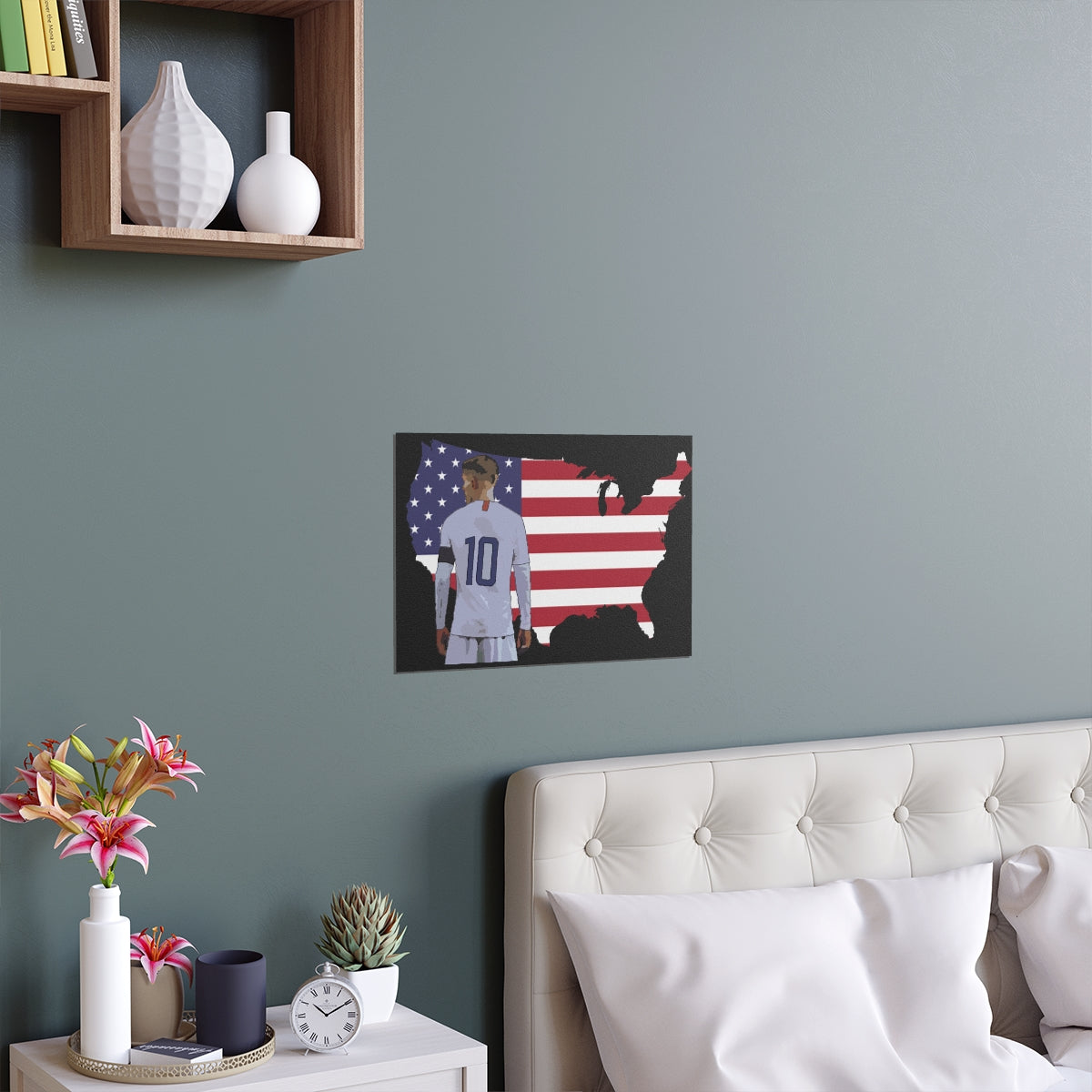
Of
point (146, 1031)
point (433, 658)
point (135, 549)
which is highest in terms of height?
point (135, 549)

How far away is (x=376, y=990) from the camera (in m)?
2.01

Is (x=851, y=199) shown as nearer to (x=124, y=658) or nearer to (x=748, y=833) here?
(x=748, y=833)

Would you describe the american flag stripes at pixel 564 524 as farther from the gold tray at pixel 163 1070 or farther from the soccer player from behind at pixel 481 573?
the gold tray at pixel 163 1070

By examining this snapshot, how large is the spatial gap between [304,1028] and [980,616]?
4.75 ft

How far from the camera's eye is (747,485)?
2471 millimetres

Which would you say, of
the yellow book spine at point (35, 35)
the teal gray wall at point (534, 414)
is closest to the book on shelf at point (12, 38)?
the yellow book spine at point (35, 35)

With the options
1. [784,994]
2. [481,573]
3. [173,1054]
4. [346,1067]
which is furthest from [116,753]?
[784,994]

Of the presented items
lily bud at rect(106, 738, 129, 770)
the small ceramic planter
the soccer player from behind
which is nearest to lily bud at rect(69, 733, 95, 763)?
lily bud at rect(106, 738, 129, 770)

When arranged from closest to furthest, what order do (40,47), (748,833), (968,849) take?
(40,47), (748,833), (968,849)

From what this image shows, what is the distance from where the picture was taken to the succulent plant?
2.02 meters

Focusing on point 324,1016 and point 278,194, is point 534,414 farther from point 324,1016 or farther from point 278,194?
point 324,1016

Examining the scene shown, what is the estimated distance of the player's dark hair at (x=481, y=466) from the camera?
2.23 metres

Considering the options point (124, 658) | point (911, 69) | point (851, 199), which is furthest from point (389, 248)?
point (911, 69)

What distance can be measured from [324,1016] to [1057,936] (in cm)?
124
